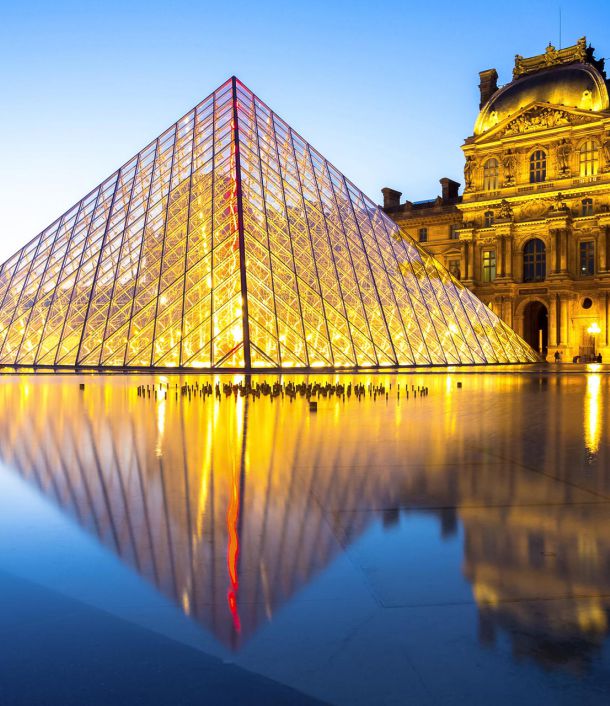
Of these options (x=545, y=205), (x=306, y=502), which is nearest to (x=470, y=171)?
(x=545, y=205)

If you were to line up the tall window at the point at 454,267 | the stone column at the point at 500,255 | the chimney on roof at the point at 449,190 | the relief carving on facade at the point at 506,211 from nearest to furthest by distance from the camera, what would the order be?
1. the relief carving on facade at the point at 506,211
2. the stone column at the point at 500,255
3. the tall window at the point at 454,267
4. the chimney on roof at the point at 449,190

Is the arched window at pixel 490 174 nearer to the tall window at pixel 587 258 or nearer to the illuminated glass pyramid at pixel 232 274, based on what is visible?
the tall window at pixel 587 258

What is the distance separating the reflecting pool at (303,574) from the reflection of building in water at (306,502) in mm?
20

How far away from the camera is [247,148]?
25656 millimetres

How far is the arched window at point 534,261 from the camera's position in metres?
48.2

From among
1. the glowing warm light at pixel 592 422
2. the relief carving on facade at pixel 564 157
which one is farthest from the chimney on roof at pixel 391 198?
the glowing warm light at pixel 592 422

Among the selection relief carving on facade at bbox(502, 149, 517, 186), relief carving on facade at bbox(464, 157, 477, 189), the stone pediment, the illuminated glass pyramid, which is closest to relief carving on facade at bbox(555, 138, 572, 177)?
the stone pediment

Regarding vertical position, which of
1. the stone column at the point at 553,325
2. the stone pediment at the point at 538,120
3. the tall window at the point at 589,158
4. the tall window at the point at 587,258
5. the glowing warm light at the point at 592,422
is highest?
the stone pediment at the point at 538,120

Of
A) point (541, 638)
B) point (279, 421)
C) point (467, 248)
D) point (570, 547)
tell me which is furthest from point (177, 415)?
point (467, 248)

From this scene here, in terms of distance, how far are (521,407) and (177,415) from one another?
21.6ft

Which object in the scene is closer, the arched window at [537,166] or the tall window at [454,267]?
the arched window at [537,166]

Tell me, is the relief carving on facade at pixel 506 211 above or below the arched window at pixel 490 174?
below

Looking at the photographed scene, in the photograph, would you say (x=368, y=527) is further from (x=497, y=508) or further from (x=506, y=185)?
(x=506, y=185)

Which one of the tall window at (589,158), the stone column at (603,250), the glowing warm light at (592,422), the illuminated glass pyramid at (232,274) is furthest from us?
the tall window at (589,158)
